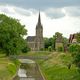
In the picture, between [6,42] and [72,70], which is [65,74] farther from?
[6,42]

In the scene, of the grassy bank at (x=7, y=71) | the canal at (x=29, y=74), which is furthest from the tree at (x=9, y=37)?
the grassy bank at (x=7, y=71)

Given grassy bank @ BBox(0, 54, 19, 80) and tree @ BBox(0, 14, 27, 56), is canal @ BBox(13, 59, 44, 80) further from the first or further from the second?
tree @ BBox(0, 14, 27, 56)

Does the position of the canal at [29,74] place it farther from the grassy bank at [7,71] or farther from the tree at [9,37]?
the tree at [9,37]

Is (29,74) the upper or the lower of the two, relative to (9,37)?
lower

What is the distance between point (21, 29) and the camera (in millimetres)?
107812

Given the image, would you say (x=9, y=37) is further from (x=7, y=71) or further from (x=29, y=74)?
(x=7, y=71)

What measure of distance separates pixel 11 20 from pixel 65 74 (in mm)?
54969

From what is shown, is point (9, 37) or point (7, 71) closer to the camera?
point (7, 71)

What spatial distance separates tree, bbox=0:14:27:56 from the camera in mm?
98938

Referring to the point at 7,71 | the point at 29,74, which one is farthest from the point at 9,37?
the point at 7,71

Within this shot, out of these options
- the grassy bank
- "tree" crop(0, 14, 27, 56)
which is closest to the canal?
the grassy bank

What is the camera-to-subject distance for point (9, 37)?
9938 centimetres

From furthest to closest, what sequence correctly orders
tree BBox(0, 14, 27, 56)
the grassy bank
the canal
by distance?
tree BBox(0, 14, 27, 56) → the canal → the grassy bank

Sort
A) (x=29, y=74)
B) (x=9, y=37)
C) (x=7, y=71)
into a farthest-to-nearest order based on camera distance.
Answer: (x=9, y=37) < (x=29, y=74) < (x=7, y=71)
